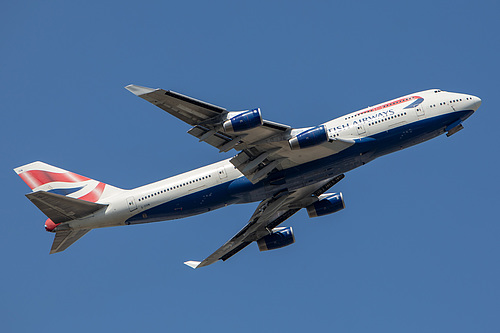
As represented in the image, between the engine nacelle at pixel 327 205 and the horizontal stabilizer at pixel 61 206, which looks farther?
the engine nacelle at pixel 327 205

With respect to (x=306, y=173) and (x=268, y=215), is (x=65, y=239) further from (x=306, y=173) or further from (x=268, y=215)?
(x=306, y=173)

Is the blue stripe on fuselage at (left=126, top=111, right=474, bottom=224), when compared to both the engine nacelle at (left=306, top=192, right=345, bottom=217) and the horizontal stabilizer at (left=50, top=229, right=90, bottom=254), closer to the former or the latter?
the horizontal stabilizer at (left=50, top=229, right=90, bottom=254)

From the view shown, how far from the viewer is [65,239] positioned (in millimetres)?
49125

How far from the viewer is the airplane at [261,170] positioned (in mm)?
45594

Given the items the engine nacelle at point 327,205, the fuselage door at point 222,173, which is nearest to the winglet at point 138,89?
the fuselage door at point 222,173

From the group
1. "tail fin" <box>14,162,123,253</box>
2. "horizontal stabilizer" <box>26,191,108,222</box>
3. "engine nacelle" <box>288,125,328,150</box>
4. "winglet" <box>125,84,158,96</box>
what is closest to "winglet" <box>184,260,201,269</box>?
"tail fin" <box>14,162,123,253</box>

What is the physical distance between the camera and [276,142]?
4547 centimetres

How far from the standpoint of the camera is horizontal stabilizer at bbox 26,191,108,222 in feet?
149

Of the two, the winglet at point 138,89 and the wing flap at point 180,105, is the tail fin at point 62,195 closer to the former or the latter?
the wing flap at point 180,105

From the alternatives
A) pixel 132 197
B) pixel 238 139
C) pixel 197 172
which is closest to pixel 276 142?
pixel 238 139

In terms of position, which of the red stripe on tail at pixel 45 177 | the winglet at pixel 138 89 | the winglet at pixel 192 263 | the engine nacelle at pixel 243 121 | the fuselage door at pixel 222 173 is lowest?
the winglet at pixel 192 263

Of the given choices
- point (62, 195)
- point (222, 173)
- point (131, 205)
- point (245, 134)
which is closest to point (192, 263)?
point (131, 205)

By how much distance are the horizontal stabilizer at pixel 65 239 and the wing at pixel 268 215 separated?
963 cm

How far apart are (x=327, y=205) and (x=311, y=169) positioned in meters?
7.63
